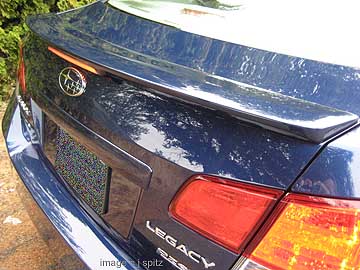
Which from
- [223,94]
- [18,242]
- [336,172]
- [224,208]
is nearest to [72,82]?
[223,94]

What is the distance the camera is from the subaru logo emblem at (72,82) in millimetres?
1598

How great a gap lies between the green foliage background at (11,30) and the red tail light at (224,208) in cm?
357

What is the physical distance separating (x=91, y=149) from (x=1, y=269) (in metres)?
1.33

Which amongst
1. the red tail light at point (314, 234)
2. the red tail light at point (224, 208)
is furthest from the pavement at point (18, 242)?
the red tail light at point (314, 234)

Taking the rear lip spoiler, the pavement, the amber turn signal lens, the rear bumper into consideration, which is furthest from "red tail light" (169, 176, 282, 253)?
the pavement

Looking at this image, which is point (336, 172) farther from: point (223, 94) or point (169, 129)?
point (169, 129)

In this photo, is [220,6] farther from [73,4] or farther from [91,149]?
[73,4]

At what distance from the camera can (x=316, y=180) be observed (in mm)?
1104

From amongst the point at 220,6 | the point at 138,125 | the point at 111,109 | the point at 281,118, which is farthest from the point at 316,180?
the point at 220,6

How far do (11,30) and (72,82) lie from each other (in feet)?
10.4

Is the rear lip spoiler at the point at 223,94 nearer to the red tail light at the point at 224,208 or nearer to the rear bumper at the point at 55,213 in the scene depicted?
the red tail light at the point at 224,208

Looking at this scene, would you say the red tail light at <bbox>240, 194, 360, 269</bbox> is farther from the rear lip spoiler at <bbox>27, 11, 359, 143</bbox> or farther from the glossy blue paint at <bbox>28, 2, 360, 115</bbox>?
the glossy blue paint at <bbox>28, 2, 360, 115</bbox>

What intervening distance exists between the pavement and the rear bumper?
331 mm

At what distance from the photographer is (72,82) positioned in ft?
5.37
